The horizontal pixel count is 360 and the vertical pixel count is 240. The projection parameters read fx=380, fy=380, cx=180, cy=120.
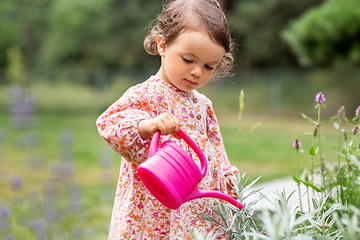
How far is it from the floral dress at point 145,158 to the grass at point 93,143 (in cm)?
37

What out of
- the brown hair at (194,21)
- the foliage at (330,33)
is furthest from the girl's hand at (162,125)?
the foliage at (330,33)

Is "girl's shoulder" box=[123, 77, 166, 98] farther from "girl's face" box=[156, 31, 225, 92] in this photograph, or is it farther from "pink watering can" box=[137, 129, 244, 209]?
"pink watering can" box=[137, 129, 244, 209]

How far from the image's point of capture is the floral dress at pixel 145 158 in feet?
4.19

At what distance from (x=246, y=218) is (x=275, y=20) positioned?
16612 millimetres

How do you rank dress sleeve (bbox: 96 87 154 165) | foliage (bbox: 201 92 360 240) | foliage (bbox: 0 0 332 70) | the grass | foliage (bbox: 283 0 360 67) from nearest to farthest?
foliage (bbox: 201 92 360 240), dress sleeve (bbox: 96 87 154 165), the grass, foliage (bbox: 283 0 360 67), foliage (bbox: 0 0 332 70)

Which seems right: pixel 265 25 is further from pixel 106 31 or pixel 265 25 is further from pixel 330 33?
pixel 330 33

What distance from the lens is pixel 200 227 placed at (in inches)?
56.6

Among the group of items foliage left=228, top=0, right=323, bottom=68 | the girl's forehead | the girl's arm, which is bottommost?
the girl's arm

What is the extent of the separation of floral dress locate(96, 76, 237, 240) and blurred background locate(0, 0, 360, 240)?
1.24ft

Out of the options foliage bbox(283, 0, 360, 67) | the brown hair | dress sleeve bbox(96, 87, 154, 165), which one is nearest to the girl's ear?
the brown hair

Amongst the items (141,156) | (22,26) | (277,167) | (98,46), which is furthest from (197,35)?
(22,26)

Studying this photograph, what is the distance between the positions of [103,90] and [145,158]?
12.7 metres

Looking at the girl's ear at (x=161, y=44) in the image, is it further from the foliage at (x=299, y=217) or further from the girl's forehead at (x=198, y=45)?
the foliage at (x=299, y=217)

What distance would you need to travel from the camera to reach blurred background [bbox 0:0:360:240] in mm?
3354
